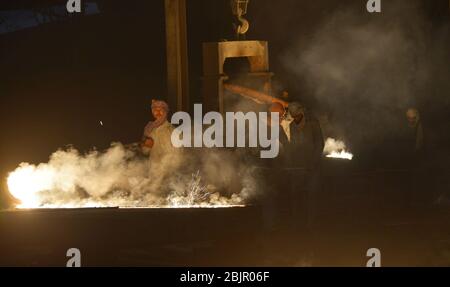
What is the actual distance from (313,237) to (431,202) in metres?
4.09

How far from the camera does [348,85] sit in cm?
1964

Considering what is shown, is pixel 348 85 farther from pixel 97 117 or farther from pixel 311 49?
pixel 97 117

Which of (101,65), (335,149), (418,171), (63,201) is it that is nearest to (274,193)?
(63,201)

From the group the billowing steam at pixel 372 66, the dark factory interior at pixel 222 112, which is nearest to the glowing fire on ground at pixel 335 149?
the dark factory interior at pixel 222 112

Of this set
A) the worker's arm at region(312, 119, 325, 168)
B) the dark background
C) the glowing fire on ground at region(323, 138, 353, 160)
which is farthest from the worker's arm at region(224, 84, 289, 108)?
the worker's arm at region(312, 119, 325, 168)

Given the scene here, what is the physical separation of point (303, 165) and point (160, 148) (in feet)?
6.70

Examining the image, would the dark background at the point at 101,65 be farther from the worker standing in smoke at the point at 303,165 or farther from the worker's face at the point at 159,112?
the worker standing in smoke at the point at 303,165

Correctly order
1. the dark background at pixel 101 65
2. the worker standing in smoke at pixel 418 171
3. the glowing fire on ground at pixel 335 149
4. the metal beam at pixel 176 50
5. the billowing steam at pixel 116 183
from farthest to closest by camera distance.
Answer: the dark background at pixel 101 65
the glowing fire on ground at pixel 335 149
the worker standing in smoke at pixel 418 171
the metal beam at pixel 176 50
the billowing steam at pixel 116 183

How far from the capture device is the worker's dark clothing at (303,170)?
1248 cm

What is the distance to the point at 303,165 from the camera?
1248 centimetres

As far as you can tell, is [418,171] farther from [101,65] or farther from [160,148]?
[101,65]

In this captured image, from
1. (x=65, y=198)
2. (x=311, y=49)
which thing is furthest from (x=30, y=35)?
(x=65, y=198)

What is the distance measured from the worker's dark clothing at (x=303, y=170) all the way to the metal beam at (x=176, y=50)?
3033 mm

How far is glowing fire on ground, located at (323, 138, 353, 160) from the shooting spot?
1800cm
